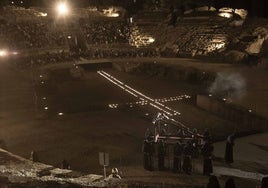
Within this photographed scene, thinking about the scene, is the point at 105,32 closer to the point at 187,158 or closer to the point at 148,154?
the point at 148,154

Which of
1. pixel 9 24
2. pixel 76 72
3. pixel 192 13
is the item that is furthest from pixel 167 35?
pixel 9 24

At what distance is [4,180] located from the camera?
858cm

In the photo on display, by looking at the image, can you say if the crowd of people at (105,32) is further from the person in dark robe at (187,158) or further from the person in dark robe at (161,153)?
the person in dark robe at (187,158)

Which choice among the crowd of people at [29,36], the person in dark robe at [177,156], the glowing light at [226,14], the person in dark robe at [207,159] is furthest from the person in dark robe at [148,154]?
the glowing light at [226,14]

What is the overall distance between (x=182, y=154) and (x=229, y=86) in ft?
38.7

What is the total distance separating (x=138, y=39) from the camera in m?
36.3

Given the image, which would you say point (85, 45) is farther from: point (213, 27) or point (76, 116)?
point (76, 116)

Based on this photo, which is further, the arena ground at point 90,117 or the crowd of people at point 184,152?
the arena ground at point 90,117

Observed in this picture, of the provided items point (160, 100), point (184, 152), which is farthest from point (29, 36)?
point (184, 152)

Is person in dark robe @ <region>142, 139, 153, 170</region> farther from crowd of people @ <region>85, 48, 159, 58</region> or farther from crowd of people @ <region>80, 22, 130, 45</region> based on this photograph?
crowd of people @ <region>80, 22, 130, 45</region>

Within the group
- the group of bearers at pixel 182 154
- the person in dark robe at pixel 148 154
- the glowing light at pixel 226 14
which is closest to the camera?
the group of bearers at pixel 182 154

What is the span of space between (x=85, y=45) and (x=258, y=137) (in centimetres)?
2267

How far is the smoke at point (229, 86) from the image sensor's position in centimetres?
2097

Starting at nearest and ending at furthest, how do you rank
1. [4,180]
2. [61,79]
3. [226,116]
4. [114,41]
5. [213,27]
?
→ [4,180]
[226,116]
[61,79]
[213,27]
[114,41]
